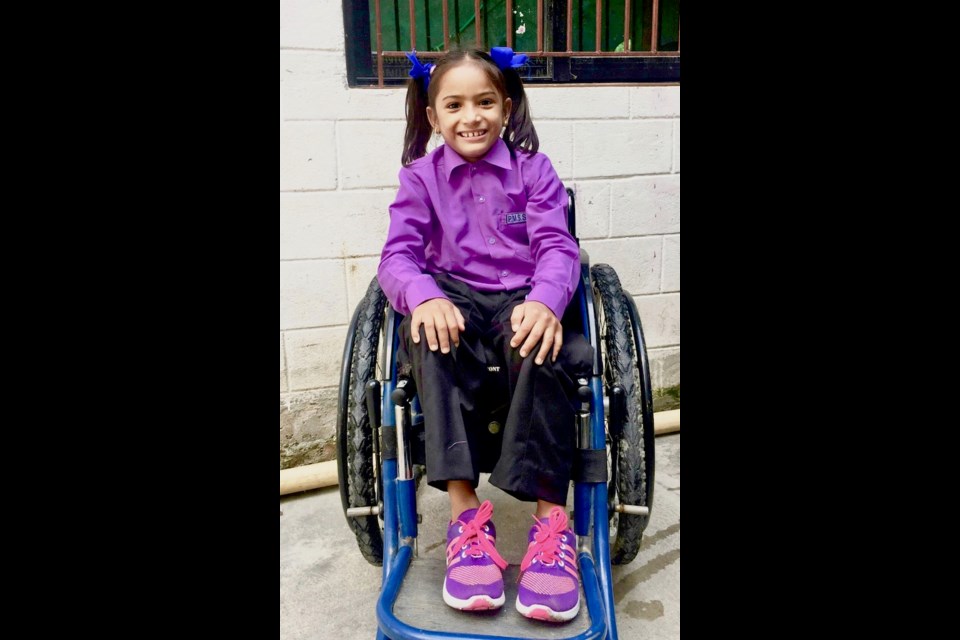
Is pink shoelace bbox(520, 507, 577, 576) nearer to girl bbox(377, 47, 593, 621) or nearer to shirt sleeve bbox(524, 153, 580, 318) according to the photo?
girl bbox(377, 47, 593, 621)

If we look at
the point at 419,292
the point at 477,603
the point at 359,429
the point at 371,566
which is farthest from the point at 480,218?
the point at 371,566

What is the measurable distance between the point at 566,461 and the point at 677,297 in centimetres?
131

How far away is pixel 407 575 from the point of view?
4.39ft

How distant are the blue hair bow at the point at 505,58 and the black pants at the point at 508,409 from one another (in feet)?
2.17

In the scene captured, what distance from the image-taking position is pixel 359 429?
152 cm

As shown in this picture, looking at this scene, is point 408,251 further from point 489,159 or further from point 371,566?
point 371,566

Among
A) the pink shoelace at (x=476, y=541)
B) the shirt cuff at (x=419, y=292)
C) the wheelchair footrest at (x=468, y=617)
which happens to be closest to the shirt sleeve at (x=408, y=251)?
the shirt cuff at (x=419, y=292)

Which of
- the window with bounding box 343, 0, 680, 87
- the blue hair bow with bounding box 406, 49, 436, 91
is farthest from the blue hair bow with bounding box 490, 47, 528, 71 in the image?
the window with bounding box 343, 0, 680, 87

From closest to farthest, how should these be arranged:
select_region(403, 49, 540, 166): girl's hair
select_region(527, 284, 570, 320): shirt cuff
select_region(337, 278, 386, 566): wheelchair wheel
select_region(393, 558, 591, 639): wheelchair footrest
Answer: select_region(393, 558, 591, 639): wheelchair footrest, select_region(527, 284, 570, 320): shirt cuff, select_region(337, 278, 386, 566): wheelchair wheel, select_region(403, 49, 540, 166): girl's hair

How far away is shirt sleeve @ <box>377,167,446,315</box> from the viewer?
1.44m

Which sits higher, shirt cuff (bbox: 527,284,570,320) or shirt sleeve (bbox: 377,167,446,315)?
shirt sleeve (bbox: 377,167,446,315)

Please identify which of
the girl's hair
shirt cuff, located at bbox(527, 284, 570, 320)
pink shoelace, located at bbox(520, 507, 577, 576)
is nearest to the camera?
pink shoelace, located at bbox(520, 507, 577, 576)

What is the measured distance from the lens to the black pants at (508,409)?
1.33m

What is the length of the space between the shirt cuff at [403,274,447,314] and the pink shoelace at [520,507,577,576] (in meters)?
0.52
